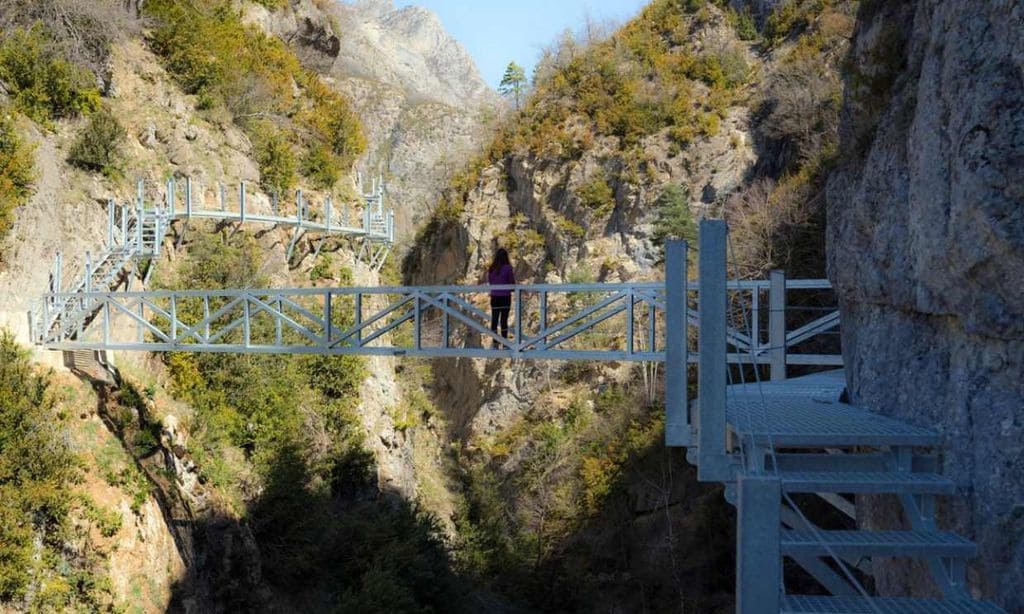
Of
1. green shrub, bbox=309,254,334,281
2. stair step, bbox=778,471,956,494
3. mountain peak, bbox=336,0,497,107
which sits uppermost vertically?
mountain peak, bbox=336,0,497,107

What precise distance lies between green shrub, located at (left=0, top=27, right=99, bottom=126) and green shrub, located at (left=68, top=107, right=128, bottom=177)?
18.9 inches

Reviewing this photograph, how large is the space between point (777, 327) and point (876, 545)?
4.99 metres

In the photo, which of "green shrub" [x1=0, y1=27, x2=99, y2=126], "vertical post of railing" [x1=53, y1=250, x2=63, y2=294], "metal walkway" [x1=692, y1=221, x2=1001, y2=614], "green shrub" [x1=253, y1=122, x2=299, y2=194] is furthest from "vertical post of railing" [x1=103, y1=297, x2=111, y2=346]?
"green shrub" [x1=253, y1=122, x2=299, y2=194]

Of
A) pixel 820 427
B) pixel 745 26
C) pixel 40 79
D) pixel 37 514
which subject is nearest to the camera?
pixel 820 427

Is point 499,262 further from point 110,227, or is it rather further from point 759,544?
point 759,544

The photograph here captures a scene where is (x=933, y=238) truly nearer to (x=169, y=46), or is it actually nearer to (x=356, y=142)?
(x=169, y=46)

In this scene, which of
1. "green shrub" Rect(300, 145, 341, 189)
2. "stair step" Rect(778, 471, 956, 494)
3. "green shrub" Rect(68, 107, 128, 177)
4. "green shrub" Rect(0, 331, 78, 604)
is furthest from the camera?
"green shrub" Rect(300, 145, 341, 189)

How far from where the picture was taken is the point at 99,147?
1498cm

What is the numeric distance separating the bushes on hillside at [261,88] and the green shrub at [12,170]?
7.08m

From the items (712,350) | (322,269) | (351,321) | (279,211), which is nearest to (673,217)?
(351,321)

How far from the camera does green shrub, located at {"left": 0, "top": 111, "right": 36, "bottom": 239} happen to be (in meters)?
12.5

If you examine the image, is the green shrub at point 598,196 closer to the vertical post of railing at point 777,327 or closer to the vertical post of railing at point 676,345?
the vertical post of railing at point 777,327

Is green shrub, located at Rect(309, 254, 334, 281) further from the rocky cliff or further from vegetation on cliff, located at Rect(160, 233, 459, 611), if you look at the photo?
the rocky cliff

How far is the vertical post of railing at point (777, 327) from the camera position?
348 inches
